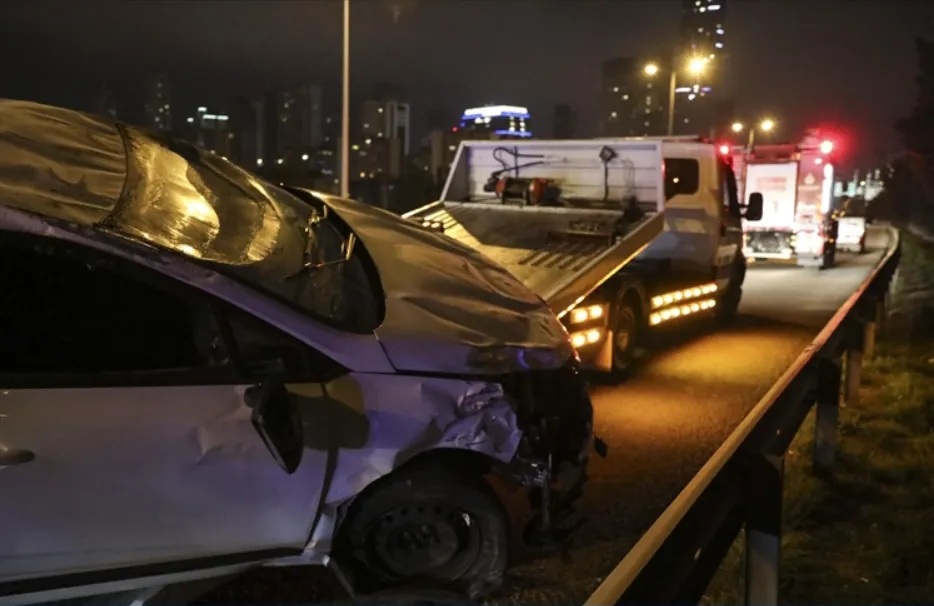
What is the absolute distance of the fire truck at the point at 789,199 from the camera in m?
21.3

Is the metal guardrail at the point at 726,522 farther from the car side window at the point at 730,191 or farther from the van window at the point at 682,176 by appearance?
the car side window at the point at 730,191

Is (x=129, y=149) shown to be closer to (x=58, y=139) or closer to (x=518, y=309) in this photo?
(x=58, y=139)

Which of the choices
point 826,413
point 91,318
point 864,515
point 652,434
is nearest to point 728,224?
point 652,434

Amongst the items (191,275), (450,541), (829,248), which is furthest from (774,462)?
(829,248)

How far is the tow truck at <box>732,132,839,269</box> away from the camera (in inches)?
840

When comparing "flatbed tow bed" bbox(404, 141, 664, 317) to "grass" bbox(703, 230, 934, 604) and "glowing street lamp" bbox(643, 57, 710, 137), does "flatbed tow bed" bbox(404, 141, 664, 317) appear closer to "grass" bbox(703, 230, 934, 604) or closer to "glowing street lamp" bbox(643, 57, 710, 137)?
"grass" bbox(703, 230, 934, 604)

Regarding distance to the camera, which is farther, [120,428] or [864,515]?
[864,515]

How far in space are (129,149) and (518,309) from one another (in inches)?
78.6

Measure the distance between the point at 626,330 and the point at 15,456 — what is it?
6.36 metres

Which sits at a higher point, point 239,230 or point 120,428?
point 239,230

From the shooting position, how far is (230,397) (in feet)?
10.4

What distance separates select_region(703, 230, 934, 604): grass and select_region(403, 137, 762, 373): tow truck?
205 centimetres

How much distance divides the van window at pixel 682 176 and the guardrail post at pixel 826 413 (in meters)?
5.08

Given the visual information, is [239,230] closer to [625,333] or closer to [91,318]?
[91,318]
